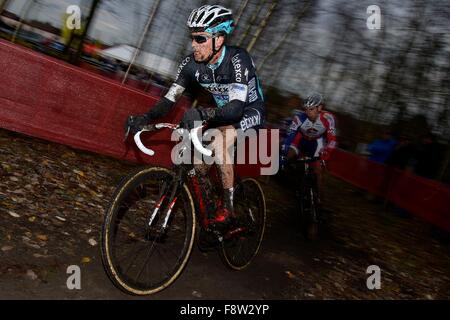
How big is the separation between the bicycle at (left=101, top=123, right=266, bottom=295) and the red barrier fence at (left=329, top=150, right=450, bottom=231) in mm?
7285

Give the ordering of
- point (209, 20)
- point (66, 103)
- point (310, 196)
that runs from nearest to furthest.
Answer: point (209, 20) → point (310, 196) → point (66, 103)

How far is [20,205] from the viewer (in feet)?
14.1

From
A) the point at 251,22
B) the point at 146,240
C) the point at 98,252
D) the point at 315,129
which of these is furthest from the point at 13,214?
the point at 251,22

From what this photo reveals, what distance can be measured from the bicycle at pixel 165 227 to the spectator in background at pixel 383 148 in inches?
374

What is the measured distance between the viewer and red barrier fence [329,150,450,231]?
998 centimetres

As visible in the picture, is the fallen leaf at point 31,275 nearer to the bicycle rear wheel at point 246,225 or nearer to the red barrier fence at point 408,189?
the bicycle rear wheel at point 246,225

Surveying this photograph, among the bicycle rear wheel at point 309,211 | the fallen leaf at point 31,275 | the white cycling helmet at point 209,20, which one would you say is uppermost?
the white cycling helmet at point 209,20

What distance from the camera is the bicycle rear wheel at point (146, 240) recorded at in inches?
120

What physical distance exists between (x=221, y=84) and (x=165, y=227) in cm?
158

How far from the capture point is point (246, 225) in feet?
15.0

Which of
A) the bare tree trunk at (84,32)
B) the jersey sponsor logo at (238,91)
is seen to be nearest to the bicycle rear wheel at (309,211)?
the jersey sponsor logo at (238,91)

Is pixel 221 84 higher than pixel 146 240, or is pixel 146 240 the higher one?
pixel 221 84

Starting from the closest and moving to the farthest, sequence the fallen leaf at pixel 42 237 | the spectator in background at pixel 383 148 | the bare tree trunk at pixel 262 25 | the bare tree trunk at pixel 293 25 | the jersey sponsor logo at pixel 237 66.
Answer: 1. the jersey sponsor logo at pixel 237 66
2. the fallen leaf at pixel 42 237
3. the bare tree trunk at pixel 262 25
4. the bare tree trunk at pixel 293 25
5. the spectator in background at pixel 383 148

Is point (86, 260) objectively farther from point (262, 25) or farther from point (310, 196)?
point (262, 25)
